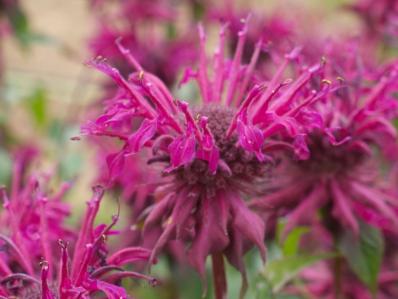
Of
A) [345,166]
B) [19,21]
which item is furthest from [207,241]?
[19,21]

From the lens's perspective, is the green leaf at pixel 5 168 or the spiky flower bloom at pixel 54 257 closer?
the spiky flower bloom at pixel 54 257

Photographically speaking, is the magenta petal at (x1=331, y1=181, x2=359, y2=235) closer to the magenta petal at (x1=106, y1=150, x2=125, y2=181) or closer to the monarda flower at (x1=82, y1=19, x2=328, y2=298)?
the monarda flower at (x1=82, y1=19, x2=328, y2=298)

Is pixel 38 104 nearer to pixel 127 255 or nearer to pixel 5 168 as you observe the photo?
pixel 5 168

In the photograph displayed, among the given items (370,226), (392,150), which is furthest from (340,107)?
(392,150)

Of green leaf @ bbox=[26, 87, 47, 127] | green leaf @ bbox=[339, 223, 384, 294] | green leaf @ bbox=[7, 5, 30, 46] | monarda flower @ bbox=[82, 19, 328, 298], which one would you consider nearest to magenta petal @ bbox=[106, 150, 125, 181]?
monarda flower @ bbox=[82, 19, 328, 298]

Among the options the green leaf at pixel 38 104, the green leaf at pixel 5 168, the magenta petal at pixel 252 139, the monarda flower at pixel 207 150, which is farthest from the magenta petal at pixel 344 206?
the green leaf at pixel 38 104

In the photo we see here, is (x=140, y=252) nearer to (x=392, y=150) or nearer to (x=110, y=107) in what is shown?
(x=110, y=107)

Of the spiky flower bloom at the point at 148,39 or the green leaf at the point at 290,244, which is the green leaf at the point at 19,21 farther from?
the green leaf at the point at 290,244
